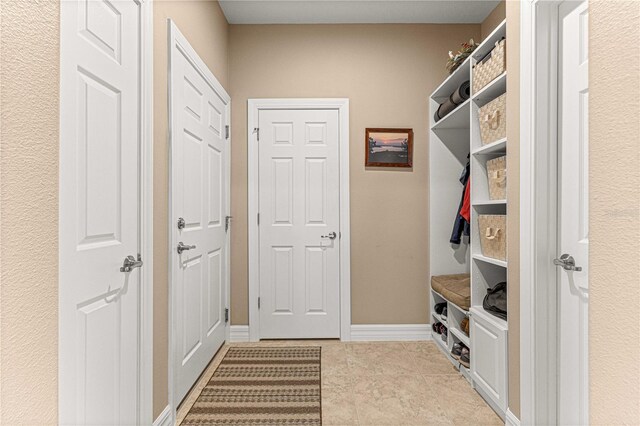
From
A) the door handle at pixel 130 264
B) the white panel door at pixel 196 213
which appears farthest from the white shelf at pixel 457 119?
the door handle at pixel 130 264

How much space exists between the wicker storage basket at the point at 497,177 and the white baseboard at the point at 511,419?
116cm

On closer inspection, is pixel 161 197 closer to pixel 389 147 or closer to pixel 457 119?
pixel 389 147

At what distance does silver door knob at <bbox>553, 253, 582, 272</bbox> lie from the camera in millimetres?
1648

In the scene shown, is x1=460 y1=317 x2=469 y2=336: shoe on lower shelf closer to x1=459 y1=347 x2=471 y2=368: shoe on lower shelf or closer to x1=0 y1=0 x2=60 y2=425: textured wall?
x1=459 y1=347 x2=471 y2=368: shoe on lower shelf

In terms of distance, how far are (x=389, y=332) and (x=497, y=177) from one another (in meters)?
1.79

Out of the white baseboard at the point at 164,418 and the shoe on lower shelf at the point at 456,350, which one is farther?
the shoe on lower shelf at the point at 456,350

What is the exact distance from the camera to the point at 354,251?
3465mm

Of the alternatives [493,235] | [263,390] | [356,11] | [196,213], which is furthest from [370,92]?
[263,390]

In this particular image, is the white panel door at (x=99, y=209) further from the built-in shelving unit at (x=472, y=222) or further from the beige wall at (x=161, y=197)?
the built-in shelving unit at (x=472, y=222)

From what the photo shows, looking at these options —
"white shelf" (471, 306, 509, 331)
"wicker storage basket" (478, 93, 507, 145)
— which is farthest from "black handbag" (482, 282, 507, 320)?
"wicker storage basket" (478, 93, 507, 145)

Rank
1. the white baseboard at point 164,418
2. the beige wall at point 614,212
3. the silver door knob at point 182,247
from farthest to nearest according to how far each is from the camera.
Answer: the silver door knob at point 182,247 < the white baseboard at point 164,418 < the beige wall at point 614,212

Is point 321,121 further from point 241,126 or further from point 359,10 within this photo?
point 359,10

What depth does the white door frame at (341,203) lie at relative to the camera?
3.43 m

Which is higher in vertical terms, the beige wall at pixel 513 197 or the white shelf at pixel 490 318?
the beige wall at pixel 513 197
